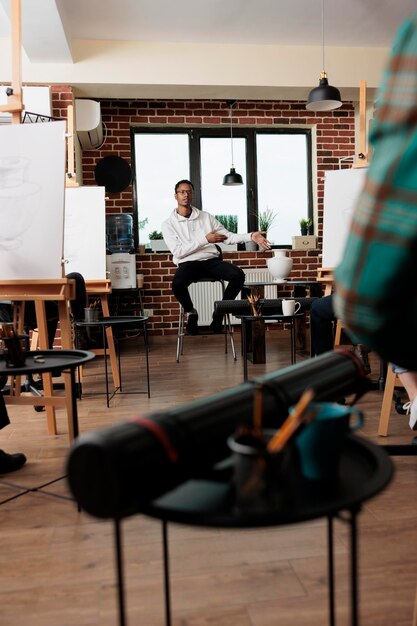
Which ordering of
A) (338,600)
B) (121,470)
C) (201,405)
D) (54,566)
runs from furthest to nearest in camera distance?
1. (54,566)
2. (338,600)
3. (201,405)
4. (121,470)

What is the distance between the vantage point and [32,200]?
249 centimetres

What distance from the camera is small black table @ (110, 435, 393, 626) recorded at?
59 cm

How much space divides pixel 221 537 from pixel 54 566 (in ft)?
1.44

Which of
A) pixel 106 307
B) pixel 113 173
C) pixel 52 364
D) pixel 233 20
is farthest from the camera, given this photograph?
pixel 113 173

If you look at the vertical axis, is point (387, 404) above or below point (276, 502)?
below

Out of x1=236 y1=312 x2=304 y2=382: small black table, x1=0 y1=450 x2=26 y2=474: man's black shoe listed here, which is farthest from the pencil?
x1=236 y1=312 x2=304 y2=382: small black table

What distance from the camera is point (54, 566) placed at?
1378 millimetres

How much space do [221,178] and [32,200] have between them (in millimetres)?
3914

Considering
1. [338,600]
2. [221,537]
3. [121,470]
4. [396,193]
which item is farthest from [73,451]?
[221,537]

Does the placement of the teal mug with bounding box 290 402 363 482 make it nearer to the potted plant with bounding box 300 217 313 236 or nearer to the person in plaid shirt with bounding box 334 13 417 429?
the person in plaid shirt with bounding box 334 13 417 429

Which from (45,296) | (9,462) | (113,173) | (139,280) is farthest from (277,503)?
(113,173)

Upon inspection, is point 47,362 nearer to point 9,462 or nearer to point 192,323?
point 9,462

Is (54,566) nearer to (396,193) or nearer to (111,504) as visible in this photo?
(111,504)

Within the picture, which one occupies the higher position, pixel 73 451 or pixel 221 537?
pixel 73 451
